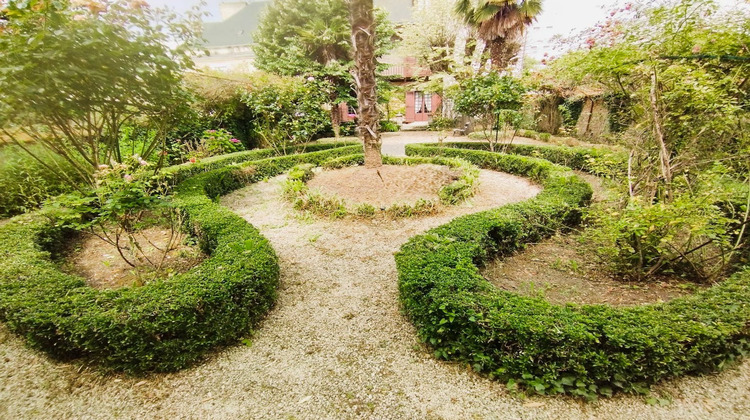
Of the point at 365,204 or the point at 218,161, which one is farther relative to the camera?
the point at 218,161

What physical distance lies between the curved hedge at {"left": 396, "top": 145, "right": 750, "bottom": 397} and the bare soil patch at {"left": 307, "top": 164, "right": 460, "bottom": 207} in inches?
128

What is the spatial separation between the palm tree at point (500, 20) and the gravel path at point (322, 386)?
12047 millimetres

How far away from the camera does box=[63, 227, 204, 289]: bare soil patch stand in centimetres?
373

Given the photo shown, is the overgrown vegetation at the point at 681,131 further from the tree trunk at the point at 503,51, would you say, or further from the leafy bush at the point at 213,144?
the tree trunk at the point at 503,51

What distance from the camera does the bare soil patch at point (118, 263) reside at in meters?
3.73

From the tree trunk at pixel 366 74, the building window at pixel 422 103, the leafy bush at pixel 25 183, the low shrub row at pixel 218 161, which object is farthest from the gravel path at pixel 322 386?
the building window at pixel 422 103

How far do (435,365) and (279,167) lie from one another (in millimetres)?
7880

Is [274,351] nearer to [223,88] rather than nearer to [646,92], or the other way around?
[646,92]

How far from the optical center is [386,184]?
685 cm

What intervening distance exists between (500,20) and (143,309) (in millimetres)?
15270

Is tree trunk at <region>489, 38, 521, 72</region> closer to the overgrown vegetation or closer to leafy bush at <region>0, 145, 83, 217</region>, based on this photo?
the overgrown vegetation

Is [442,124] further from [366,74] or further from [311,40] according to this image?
[366,74]

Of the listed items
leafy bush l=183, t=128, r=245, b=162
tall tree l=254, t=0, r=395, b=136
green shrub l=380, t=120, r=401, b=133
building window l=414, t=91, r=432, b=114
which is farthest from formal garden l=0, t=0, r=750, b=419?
building window l=414, t=91, r=432, b=114

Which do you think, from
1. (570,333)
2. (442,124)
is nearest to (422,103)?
(442,124)
